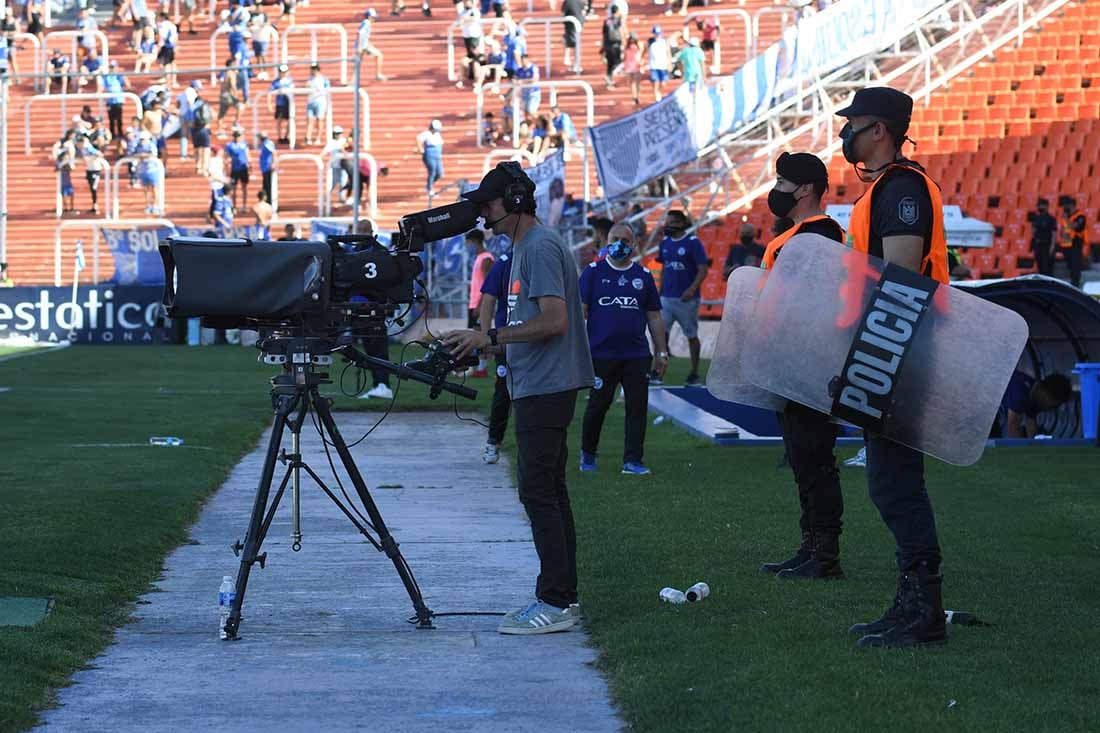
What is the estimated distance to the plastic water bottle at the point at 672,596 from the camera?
26.3 feet

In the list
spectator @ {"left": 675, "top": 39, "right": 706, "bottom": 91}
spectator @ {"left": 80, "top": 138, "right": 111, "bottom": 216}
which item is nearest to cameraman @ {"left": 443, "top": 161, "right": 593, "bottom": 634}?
spectator @ {"left": 675, "top": 39, "right": 706, "bottom": 91}

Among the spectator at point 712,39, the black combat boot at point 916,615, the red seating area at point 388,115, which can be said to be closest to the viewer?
the black combat boot at point 916,615

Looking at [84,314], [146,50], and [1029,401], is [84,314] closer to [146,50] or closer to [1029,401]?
[146,50]

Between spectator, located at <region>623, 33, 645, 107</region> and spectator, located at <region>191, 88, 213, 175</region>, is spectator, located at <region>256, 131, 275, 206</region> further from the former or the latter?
spectator, located at <region>623, 33, 645, 107</region>

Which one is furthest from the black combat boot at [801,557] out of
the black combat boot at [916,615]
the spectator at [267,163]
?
the spectator at [267,163]

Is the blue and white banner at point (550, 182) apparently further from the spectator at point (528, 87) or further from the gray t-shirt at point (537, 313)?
the gray t-shirt at point (537, 313)

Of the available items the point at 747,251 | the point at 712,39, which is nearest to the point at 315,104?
the point at 712,39

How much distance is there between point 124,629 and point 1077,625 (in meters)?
3.84

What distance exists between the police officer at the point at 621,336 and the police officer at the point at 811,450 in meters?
4.62

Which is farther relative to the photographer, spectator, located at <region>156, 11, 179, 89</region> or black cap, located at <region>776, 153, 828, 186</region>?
spectator, located at <region>156, 11, 179, 89</region>

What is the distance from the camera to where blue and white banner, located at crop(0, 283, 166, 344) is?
34719mm

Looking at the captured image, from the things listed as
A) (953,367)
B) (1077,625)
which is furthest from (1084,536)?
(953,367)

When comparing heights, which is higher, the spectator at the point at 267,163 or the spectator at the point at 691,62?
the spectator at the point at 691,62

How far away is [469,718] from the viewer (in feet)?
20.0
